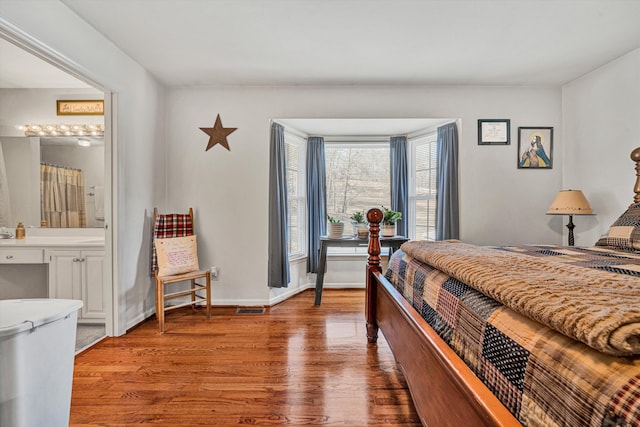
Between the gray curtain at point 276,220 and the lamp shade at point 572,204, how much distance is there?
2.65 meters

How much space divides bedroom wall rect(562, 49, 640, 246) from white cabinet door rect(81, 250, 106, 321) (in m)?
4.53

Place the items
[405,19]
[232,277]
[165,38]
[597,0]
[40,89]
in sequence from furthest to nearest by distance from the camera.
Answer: [232,277] → [40,89] → [165,38] → [405,19] → [597,0]

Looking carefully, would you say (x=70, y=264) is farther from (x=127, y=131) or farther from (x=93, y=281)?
(x=127, y=131)

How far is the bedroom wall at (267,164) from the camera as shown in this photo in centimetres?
340

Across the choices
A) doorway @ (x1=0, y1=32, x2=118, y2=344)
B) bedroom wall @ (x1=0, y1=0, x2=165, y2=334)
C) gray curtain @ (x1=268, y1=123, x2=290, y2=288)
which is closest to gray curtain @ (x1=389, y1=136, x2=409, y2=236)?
gray curtain @ (x1=268, y1=123, x2=290, y2=288)

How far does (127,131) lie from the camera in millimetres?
2814

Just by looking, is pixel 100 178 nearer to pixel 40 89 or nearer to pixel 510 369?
pixel 40 89

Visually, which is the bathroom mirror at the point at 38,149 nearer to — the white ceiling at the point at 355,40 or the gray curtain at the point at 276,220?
the white ceiling at the point at 355,40

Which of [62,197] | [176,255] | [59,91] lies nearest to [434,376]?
[176,255]

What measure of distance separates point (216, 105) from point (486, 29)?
258 centimetres

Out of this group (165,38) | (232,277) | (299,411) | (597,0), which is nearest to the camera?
(299,411)

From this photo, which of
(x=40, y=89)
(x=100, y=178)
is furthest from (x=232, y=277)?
(x=40, y=89)

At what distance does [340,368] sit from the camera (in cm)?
212

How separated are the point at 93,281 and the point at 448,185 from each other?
3.55 meters
